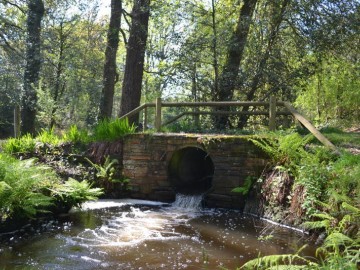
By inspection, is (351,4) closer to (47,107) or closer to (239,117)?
(239,117)

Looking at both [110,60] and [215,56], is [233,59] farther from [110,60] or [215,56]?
[110,60]

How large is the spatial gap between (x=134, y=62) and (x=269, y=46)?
4527 millimetres

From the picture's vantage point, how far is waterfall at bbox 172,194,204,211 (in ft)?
28.0

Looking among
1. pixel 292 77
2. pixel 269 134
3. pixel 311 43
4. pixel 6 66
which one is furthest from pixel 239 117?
pixel 6 66

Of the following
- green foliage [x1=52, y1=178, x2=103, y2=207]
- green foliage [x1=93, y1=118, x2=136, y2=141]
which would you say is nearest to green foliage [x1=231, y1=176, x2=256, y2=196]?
green foliage [x1=52, y1=178, x2=103, y2=207]

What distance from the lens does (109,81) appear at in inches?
550

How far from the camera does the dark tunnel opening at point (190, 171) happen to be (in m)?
9.84

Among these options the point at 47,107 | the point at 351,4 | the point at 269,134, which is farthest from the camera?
the point at 47,107

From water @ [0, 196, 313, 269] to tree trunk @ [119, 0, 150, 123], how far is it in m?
5.31

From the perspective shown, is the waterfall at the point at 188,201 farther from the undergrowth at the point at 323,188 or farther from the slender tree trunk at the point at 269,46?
the slender tree trunk at the point at 269,46

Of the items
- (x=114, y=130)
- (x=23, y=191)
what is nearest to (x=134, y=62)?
(x=114, y=130)

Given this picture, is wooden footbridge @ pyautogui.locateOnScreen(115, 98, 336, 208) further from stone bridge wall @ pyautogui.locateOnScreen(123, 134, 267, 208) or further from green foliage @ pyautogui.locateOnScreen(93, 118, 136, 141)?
green foliage @ pyautogui.locateOnScreen(93, 118, 136, 141)

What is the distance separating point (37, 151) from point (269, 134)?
621cm

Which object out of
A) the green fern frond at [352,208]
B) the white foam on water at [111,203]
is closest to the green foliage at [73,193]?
the white foam on water at [111,203]
